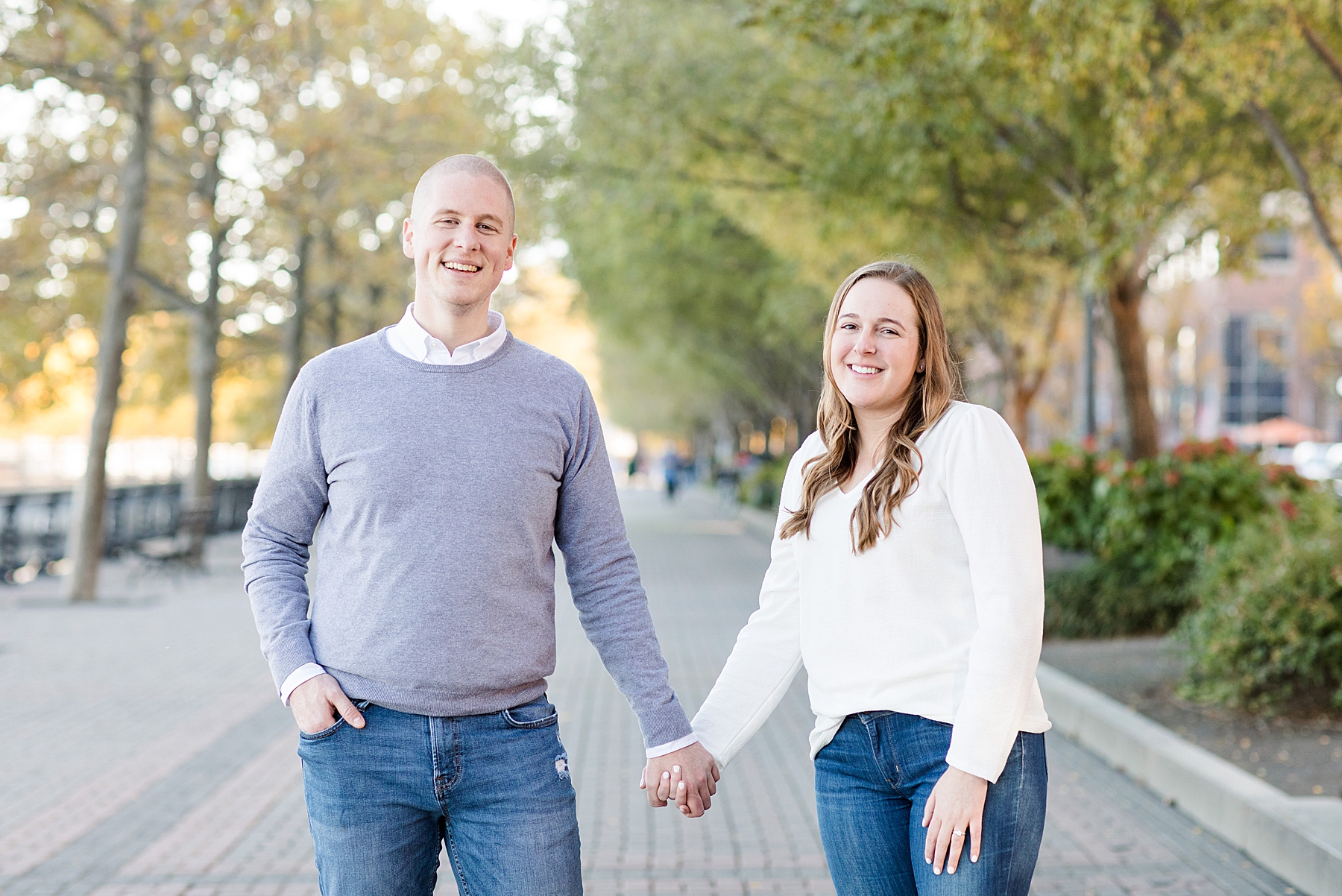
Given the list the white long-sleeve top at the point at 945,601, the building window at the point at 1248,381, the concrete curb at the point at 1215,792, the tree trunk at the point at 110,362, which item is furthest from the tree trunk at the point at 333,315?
the building window at the point at 1248,381

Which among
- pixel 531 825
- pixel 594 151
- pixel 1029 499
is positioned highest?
pixel 594 151

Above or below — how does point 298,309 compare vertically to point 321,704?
above

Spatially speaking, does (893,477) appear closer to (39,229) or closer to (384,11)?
(39,229)

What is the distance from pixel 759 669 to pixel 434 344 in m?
0.96

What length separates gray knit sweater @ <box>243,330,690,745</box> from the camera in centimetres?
243

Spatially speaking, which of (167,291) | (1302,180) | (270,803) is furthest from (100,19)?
(1302,180)

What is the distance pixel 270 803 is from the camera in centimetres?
616

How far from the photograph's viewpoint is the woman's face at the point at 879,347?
2549 millimetres

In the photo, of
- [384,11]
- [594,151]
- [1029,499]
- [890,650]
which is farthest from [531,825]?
[384,11]

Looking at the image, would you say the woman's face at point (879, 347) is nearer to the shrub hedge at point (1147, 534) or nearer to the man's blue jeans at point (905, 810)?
the man's blue jeans at point (905, 810)

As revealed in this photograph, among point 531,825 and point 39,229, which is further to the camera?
point 39,229

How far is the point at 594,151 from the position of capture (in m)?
16.0

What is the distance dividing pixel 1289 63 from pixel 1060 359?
26076mm

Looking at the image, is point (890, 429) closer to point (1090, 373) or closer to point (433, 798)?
point (433, 798)
